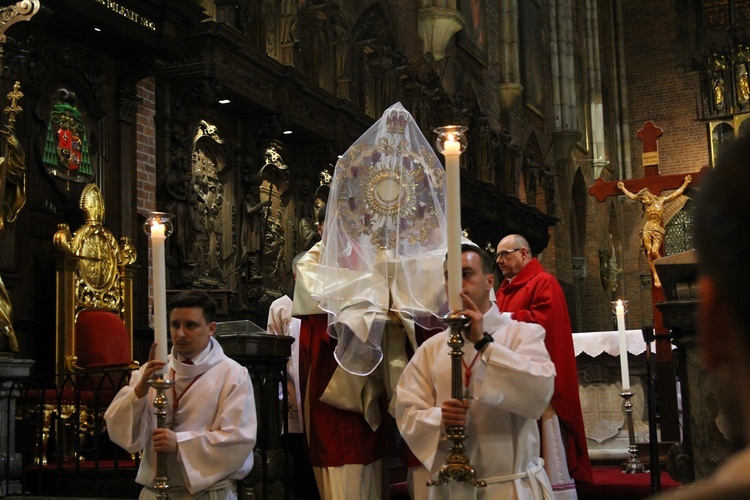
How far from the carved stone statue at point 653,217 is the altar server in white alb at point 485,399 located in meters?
6.90

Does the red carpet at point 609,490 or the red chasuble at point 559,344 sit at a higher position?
the red chasuble at point 559,344

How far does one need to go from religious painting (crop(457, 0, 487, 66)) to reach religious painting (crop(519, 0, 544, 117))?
81.6 inches

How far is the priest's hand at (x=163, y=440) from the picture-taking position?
3.62 metres

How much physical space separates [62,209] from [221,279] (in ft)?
8.48

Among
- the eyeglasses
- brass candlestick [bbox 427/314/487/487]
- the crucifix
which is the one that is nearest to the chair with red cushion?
the eyeglasses

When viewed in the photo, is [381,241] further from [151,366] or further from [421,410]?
[151,366]

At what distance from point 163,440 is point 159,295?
512mm

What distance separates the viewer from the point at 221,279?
10641 millimetres

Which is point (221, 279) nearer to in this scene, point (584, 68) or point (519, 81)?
point (519, 81)

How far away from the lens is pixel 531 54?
77.4ft

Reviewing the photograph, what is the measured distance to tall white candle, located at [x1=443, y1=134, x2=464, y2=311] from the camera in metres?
3.38

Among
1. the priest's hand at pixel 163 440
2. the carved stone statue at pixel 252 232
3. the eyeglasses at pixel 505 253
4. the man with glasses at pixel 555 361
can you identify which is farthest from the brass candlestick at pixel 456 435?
the carved stone statue at pixel 252 232

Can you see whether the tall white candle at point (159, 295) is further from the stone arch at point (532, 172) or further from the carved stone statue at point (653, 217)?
the stone arch at point (532, 172)

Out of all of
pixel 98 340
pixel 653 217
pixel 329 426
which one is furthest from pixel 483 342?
pixel 653 217
